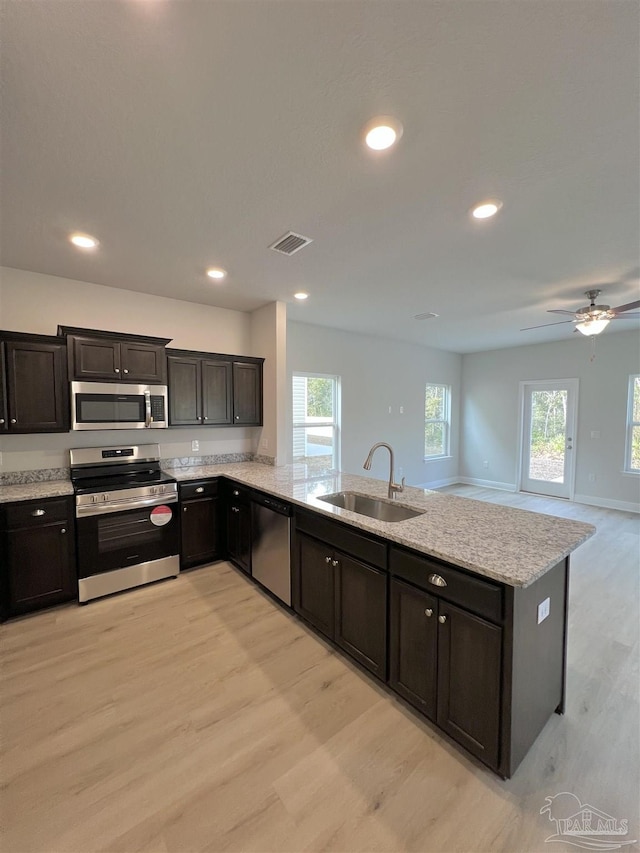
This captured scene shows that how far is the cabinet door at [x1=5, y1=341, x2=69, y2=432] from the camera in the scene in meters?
2.75

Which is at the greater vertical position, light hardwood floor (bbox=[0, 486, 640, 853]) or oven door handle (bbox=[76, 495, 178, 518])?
oven door handle (bbox=[76, 495, 178, 518])

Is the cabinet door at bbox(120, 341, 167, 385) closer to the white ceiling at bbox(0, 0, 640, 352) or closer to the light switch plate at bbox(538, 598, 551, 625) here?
the white ceiling at bbox(0, 0, 640, 352)

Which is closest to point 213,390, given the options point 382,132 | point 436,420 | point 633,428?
point 382,132

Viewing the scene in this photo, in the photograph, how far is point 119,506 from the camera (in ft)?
9.63

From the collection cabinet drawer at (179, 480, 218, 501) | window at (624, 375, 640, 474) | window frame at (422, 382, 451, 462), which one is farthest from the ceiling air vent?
window at (624, 375, 640, 474)

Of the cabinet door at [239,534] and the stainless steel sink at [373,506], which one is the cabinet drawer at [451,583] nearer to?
the stainless steel sink at [373,506]

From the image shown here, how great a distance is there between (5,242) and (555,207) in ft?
12.1

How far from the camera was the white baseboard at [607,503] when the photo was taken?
5479mm

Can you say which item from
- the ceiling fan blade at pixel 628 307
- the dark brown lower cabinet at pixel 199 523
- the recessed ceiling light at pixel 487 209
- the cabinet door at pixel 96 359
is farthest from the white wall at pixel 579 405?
the cabinet door at pixel 96 359

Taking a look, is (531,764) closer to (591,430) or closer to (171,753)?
(171,753)

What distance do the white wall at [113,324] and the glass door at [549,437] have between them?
208 inches

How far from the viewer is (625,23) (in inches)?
43.0

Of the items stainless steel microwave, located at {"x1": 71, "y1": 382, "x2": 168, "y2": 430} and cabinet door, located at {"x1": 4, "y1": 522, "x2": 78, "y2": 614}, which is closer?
cabinet door, located at {"x1": 4, "y1": 522, "x2": 78, "y2": 614}

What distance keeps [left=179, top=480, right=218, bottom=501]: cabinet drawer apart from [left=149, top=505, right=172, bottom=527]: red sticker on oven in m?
0.18
